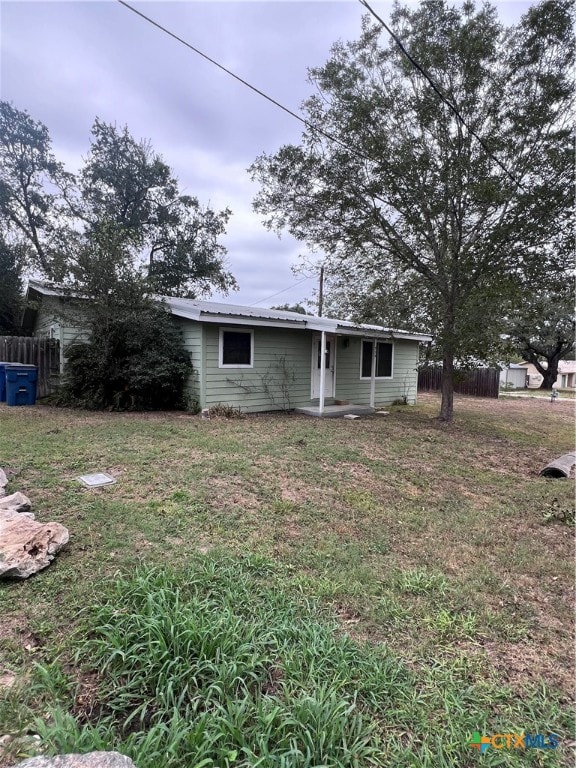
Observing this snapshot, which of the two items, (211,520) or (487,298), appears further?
(487,298)

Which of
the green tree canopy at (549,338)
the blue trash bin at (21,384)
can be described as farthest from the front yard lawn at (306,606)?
the green tree canopy at (549,338)

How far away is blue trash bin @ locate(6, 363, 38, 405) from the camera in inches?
350

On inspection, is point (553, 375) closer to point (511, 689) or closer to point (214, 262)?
point (214, 262)

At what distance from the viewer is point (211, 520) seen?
350 centimetres

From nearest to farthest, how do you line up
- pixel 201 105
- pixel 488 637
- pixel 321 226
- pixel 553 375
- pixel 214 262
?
pixel 488 637
pixel 201 105
pixel 321 226
pixel 214 262
pixel 553 375

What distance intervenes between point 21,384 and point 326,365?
7.46 metres

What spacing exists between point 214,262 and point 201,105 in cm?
Result: 1391

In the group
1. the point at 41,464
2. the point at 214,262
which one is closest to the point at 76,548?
the point at 41,464

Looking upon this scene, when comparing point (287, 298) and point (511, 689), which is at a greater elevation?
point (287, 298)

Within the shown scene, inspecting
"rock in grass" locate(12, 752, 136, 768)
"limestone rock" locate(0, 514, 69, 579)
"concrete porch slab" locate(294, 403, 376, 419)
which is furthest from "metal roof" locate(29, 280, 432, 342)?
"rock in grass" locate(12, 752, 136, 768)

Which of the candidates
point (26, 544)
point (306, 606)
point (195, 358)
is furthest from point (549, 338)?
point (26, 544)

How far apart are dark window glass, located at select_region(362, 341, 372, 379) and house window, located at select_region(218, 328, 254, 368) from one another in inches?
165

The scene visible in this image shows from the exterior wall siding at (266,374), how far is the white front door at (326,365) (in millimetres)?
165

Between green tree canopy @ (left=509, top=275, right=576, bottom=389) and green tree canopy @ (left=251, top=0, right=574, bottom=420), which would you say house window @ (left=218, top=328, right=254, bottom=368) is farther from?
green tree canopy @ (left=509, top=275, right=576, bottom=389)
